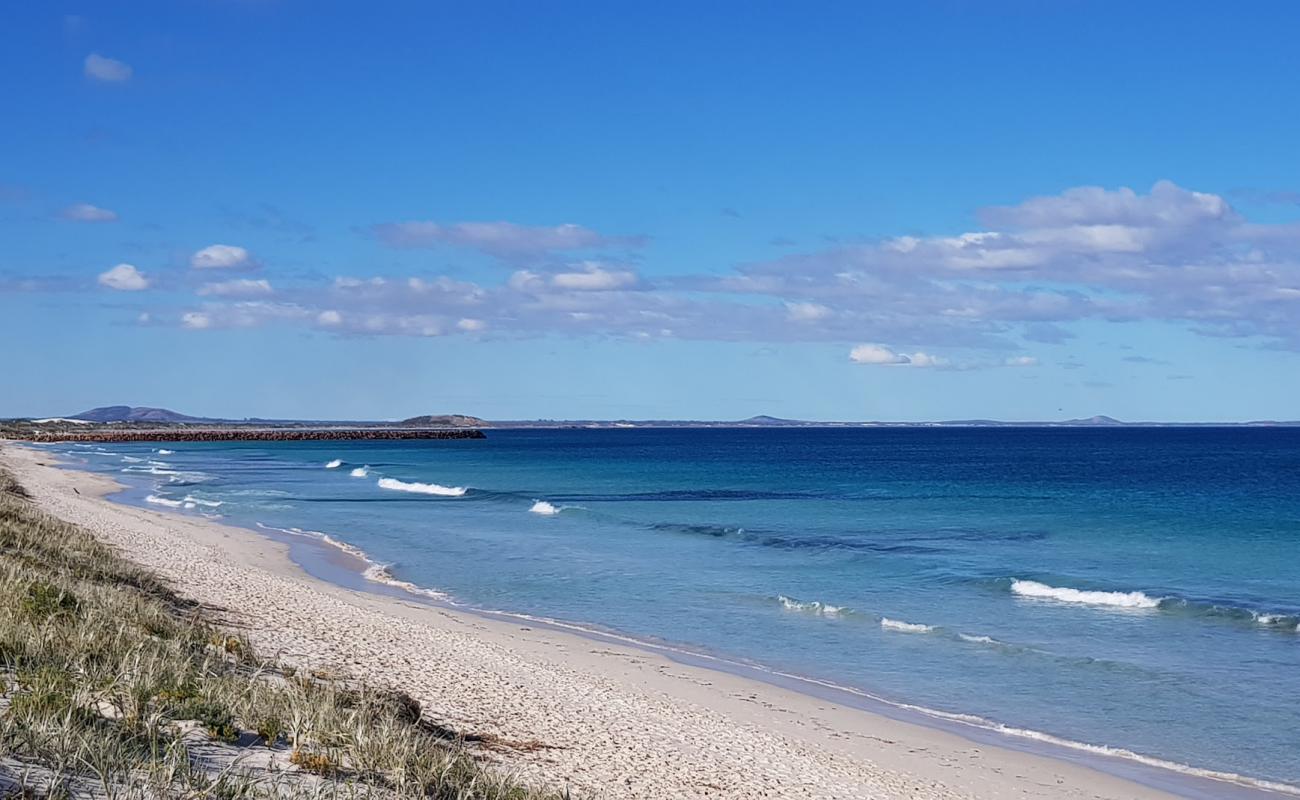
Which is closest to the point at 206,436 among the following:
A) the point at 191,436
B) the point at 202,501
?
the point at 191,436

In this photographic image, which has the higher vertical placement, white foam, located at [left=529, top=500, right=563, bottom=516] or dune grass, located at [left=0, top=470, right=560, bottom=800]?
dune grass, located at [left=0, top=470, right=560, bottom=800]

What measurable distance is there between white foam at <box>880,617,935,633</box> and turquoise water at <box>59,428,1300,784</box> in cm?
5

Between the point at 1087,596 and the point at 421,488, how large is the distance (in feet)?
132

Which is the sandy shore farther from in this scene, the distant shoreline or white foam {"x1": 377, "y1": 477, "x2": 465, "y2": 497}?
the distant shoreline

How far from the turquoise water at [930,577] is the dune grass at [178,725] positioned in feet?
27.9

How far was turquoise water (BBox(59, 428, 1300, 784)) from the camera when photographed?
14867 mm

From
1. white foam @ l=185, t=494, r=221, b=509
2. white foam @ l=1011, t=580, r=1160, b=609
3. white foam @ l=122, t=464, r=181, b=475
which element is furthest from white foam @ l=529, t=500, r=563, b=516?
white foam @ l=122, t=464, r=181, b=475

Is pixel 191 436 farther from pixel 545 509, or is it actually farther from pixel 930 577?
pixel 930 577

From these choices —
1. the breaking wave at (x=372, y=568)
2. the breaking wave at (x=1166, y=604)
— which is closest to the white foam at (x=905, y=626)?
the breaking wave at (x=1166, y=604)

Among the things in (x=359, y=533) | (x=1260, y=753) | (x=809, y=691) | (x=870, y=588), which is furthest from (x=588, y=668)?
(x=359, y=533)

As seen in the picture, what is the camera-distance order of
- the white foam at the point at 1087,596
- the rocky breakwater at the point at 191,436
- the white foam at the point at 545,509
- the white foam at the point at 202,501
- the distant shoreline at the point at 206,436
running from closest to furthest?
the white foam at the point at 1087,596 < the white foam at the point at 545,509 < the white foam at the point at 202,501 < the distant shoreline at the point at 206,436 < the rocky breakwater at the point at 191,436

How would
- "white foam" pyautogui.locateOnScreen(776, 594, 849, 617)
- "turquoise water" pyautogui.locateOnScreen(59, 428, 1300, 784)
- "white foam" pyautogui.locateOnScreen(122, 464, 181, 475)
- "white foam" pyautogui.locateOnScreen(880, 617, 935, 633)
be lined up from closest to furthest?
"turquoise water" pyautogui.locateOnScreen(59, 428, 1300, 784), "white foam" pyautogui.locateOnScreen(880, 617, 935, 633), "white foam" pyautogui.locateOnScreen(776, 594, 849, 617), "white foam" pyautogui.locateOnScreen(122, 464, 181, 475)

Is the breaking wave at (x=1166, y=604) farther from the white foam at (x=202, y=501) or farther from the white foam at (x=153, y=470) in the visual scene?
the white foam at (x=153, y=470)

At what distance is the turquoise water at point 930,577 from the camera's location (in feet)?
48.8
